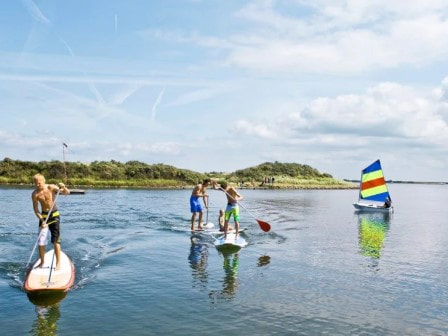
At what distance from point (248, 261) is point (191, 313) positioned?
21.6ft

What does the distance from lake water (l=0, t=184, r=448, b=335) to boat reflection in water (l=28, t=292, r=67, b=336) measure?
0.04 metres

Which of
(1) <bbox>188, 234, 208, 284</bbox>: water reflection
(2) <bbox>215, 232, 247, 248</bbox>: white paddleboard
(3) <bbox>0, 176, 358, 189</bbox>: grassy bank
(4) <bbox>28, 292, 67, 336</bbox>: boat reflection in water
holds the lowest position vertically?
(4) <bbox>28, 292, 67, 336</bbox>: boat reflection in water

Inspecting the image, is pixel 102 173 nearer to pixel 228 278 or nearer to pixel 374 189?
pixel 374 189

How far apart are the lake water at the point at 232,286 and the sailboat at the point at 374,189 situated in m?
18.1

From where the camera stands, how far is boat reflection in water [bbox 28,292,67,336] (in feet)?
31.7

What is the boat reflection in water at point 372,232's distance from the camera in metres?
21.4

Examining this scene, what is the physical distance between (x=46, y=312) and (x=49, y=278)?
1.67 m

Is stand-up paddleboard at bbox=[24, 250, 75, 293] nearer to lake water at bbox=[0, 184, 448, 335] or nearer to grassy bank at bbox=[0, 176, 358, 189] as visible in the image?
lake water at bbox=[0, 184, 448, 335]

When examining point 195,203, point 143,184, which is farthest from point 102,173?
point 195,203

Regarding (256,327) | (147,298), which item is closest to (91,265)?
(147,298)

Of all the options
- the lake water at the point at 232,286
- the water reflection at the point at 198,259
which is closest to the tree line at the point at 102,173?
the lake water at the point at 232,286

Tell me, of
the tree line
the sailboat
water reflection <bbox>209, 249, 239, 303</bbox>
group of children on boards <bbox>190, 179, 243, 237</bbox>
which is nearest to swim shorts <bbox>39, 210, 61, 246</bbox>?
water reflection <bbox>209, 249, 239, 303</bbox>

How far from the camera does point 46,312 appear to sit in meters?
10.8

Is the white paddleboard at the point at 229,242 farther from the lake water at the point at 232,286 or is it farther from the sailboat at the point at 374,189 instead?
the sailboat at the point at 374,189
